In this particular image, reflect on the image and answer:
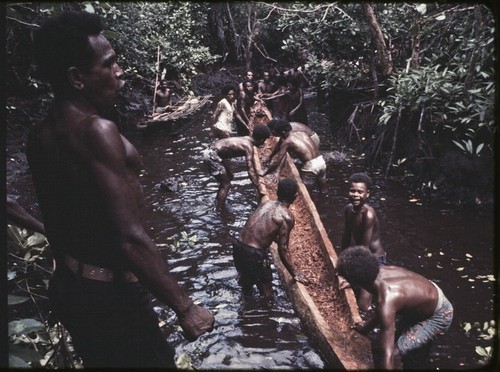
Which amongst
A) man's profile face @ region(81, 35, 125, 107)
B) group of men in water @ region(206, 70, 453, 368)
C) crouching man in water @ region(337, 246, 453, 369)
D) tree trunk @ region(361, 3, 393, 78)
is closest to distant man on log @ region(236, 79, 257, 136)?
group of men in water @ region(206, 70, 453, 368)

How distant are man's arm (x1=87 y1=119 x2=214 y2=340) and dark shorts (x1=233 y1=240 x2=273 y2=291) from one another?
3171 millimetres

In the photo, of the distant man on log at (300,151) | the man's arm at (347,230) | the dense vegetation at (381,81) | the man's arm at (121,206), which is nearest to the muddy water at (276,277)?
the distant man on log at (300,151)

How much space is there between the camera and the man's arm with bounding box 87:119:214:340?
191 centimetres

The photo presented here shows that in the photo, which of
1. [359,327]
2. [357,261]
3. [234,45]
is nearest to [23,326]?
[357,261]

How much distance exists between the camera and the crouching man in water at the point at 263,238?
5.09 m

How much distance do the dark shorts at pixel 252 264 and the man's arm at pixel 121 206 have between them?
10.4 feet

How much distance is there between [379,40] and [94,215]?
890 cm

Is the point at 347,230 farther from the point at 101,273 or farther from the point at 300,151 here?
the point at 101,273

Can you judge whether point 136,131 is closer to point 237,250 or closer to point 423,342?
point 237,250

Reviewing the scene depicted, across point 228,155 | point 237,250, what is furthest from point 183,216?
point 237,250

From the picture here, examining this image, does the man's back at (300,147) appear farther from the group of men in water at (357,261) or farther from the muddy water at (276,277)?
the muddy water at (276,277)

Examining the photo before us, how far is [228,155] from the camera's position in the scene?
8.26m

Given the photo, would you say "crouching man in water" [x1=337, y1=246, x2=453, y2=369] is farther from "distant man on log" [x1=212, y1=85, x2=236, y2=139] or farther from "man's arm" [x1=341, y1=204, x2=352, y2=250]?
"distant man on log" [x1=212, y1=85, x2=236, y2=139]

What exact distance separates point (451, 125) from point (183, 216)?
5254 mm
